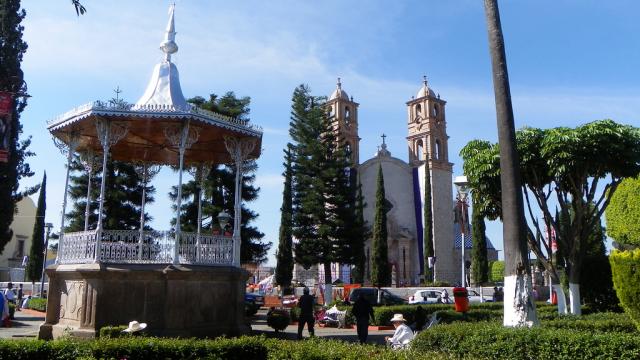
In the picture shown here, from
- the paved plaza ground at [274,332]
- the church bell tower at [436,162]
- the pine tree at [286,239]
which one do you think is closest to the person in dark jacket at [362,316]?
the paved plaza ground at [274,332]

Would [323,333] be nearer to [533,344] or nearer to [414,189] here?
[533,344]

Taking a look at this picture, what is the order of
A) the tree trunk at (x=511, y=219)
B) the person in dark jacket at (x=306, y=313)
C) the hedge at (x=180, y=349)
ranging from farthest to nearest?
the person in dark jacket at (x=306, y=313) → the tree trunk at (x=511, y=219) → the hedge at (x=180, y=349)

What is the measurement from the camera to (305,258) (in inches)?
1326

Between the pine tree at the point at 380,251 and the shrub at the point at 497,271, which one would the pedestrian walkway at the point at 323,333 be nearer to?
the pine tree at the point at 380,251

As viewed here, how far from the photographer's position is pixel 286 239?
37250 millimetres

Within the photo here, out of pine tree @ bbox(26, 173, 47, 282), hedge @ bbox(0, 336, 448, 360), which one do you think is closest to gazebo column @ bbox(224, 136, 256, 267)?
hedge @ bbox(0, 336, 448, 360)

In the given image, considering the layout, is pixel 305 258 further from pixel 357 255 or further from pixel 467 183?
pixel 467 183

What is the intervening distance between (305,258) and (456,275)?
2401 cm

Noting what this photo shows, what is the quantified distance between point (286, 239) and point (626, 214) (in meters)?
21.9

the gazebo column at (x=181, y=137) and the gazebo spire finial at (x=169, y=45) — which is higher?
the gazebo spire finial at (x=169, y=45)

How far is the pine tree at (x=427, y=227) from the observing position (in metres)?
47.9

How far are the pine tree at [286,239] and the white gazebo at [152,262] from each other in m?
21.1

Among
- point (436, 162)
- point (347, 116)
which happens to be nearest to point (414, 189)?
point (436, 162)

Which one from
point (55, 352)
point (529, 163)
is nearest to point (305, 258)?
point (529, 163)
